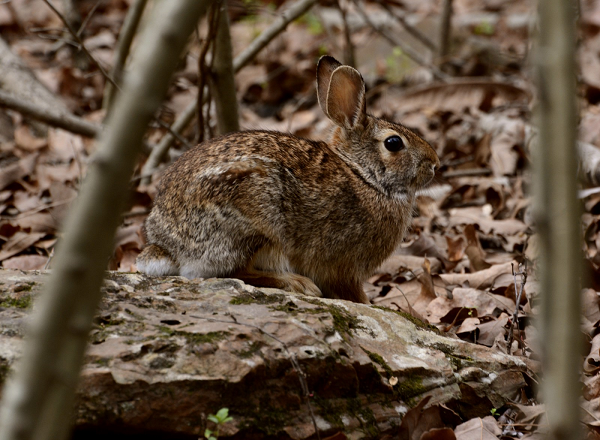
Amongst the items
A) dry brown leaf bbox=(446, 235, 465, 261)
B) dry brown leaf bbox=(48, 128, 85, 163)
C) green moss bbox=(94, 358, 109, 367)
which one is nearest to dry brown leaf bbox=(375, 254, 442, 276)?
dry brown leaf bbox=(446, 235, 465, 261)

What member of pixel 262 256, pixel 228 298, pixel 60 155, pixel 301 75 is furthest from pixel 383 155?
pixel 301 75

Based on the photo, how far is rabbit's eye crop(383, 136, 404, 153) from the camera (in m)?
5.50

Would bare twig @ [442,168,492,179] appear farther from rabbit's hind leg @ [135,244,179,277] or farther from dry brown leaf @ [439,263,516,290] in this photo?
rabbit's hind leg @ [135,244,179,277]

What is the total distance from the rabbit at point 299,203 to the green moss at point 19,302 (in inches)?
46.8

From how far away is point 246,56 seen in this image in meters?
8.09

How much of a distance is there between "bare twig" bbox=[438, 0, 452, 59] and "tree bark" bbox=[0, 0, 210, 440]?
32.4 feet

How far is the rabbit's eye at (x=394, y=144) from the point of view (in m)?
5.50

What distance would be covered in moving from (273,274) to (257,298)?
2.37 ft

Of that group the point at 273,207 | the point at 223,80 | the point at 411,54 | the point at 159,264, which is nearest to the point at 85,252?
the point at 273,207

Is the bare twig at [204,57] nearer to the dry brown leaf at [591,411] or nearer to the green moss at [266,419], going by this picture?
the green moss at [266,419]

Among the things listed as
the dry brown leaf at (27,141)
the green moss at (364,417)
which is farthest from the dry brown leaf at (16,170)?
the green moss at (364,417)

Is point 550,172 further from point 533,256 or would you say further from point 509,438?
point 533,256

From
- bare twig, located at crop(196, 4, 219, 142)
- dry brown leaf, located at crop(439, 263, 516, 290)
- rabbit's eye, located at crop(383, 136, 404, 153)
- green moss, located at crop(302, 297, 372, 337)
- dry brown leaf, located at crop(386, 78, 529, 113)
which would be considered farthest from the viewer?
dry brown leaf, located at crop(386, 78, 529, 113)

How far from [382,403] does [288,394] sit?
0.55 metres
